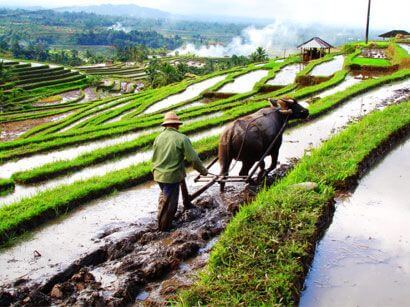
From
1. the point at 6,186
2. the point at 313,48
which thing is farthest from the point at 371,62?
the point at 6,186

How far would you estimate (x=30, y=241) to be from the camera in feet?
20.1

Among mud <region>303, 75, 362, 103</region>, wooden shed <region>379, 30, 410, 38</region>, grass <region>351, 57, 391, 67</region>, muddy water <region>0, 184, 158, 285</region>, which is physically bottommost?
muddy water <region>0, 184, 158, 285</region>

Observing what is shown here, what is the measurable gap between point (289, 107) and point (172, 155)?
3.50 m

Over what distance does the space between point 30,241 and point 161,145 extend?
7.61 ft

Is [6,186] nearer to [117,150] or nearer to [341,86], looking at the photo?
[117,150]

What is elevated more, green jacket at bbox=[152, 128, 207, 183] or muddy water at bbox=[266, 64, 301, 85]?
green jacket at bbox=[152, 128, 207, 183]

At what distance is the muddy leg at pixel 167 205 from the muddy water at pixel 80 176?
307 centimetres

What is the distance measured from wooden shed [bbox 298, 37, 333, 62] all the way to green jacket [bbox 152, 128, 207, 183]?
27916 millimetres

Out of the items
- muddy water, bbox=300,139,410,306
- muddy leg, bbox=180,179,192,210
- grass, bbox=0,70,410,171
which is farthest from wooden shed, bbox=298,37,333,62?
muddy leg, bbox=180,179,192,210

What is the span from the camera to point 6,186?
331 inches

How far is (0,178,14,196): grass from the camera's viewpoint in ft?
27.3

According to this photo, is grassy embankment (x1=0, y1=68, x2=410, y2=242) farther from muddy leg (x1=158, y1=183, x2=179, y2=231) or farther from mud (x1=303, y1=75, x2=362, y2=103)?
mud (x1=303, y1=75, x2=362, y2=103)

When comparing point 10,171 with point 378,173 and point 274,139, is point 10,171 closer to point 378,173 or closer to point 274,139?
point 274,139

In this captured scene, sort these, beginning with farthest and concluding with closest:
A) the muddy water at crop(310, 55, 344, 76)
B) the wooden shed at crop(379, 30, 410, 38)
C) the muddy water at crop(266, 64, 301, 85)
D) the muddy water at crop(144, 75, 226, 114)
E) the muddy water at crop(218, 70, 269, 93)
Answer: the wooden shed at crop(379, 30, 410, 38) < the muddy water at crop(310, 55, 344, 76) < the muddy water at crop(266, 64, 301, 85) < the muddy water at crop(218, 70, 269, 93) < the muddy water at crop(144, 75, 226, 114)
